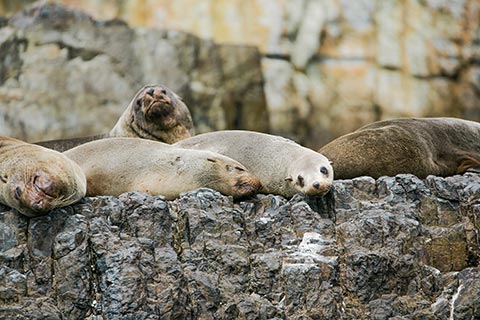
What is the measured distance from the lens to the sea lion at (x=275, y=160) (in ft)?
29.5

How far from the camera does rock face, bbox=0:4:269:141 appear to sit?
16.5 meters

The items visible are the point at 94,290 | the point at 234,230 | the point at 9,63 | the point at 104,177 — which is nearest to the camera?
the point at 94,290

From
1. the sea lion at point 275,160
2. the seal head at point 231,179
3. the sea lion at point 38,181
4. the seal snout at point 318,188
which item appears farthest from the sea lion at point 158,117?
the seal snout at point 318,188

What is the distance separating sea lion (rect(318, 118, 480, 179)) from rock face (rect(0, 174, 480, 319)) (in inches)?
29.1

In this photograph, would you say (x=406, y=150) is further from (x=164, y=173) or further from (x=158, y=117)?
(x=158, y=117)

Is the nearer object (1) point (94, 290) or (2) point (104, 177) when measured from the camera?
(1) point (94, 290)

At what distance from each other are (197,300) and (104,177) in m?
1.74

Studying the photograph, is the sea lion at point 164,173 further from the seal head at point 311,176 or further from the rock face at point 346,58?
the rock face at point 346,58

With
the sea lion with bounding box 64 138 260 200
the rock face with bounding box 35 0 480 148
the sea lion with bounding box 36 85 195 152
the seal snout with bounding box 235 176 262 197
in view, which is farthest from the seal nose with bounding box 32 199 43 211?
the rock face with bounding box 35 0 480 148

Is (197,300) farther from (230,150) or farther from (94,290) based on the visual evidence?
(230,150)

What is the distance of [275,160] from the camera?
379 inches

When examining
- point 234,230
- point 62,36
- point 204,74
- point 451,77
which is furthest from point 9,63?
point 234,230

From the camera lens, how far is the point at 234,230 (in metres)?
8.53

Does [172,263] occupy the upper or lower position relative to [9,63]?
upper
